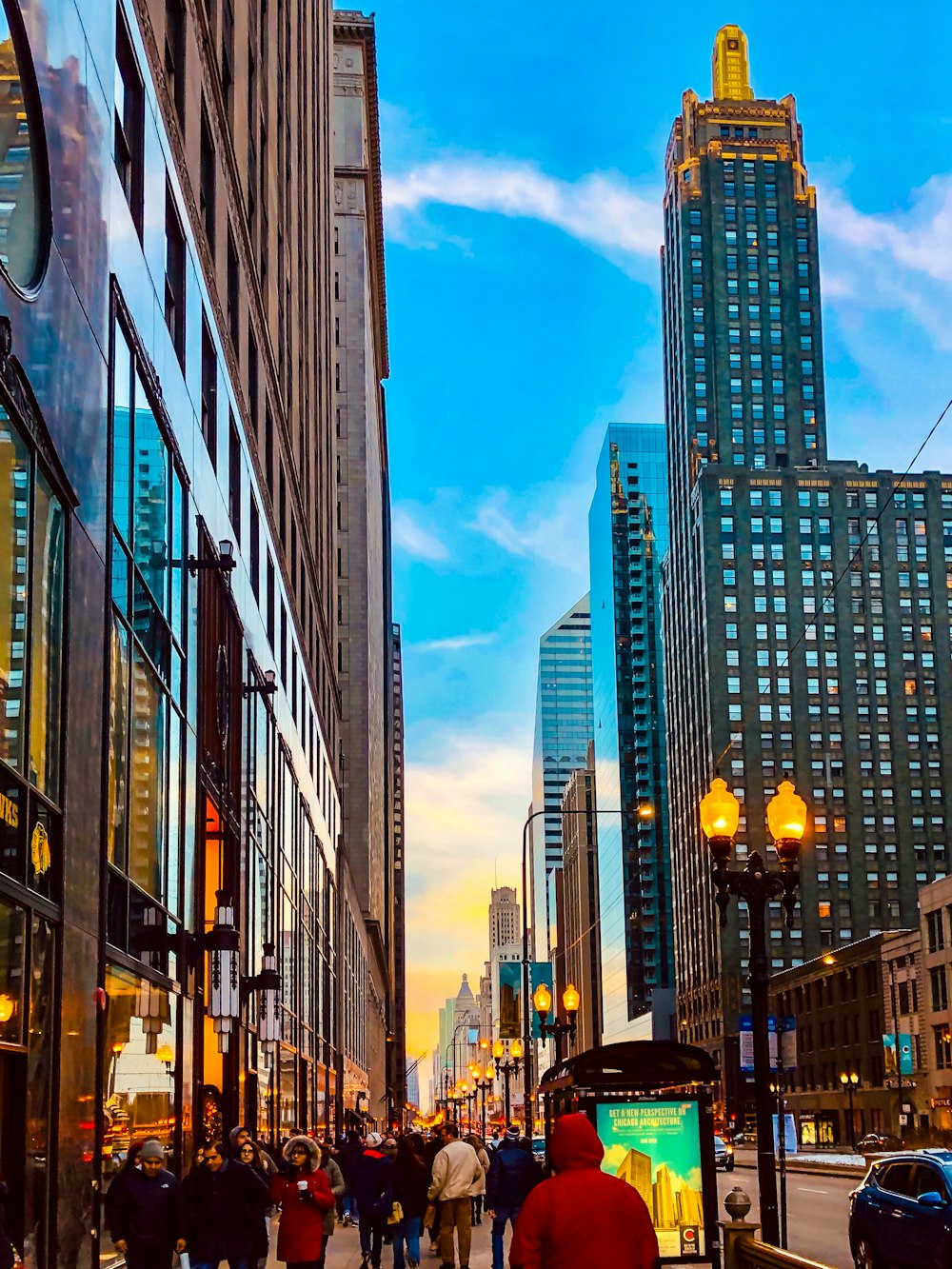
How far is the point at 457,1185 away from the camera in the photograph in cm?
2348

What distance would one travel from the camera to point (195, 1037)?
2891cm

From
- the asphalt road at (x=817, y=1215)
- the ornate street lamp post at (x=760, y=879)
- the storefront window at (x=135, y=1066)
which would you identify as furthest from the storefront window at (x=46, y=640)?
the asphalt road at (x=817, y=1215)

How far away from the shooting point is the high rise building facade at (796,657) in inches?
6245

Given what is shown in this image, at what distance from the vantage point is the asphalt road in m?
25.1

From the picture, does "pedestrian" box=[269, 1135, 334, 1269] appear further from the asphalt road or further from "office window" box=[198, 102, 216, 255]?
"office window" box=[198, 102, 216, 255]

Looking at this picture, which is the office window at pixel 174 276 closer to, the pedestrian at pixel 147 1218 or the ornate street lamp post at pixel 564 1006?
the pedestrian at pixel 147 1218

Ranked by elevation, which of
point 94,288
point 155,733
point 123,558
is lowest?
point 155,733

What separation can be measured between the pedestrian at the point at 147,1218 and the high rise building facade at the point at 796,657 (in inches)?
5490

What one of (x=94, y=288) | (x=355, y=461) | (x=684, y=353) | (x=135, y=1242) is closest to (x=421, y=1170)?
(x=135, y=1242)

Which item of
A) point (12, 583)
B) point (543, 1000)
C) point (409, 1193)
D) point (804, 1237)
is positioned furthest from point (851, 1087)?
point (12, 583)

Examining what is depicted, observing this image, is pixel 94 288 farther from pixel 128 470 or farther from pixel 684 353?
pixel 684 353

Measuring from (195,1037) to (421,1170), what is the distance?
20.3 ft

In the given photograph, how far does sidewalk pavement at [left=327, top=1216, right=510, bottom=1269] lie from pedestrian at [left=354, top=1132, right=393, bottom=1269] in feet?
2.43

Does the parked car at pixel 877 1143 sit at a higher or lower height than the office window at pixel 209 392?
lower
